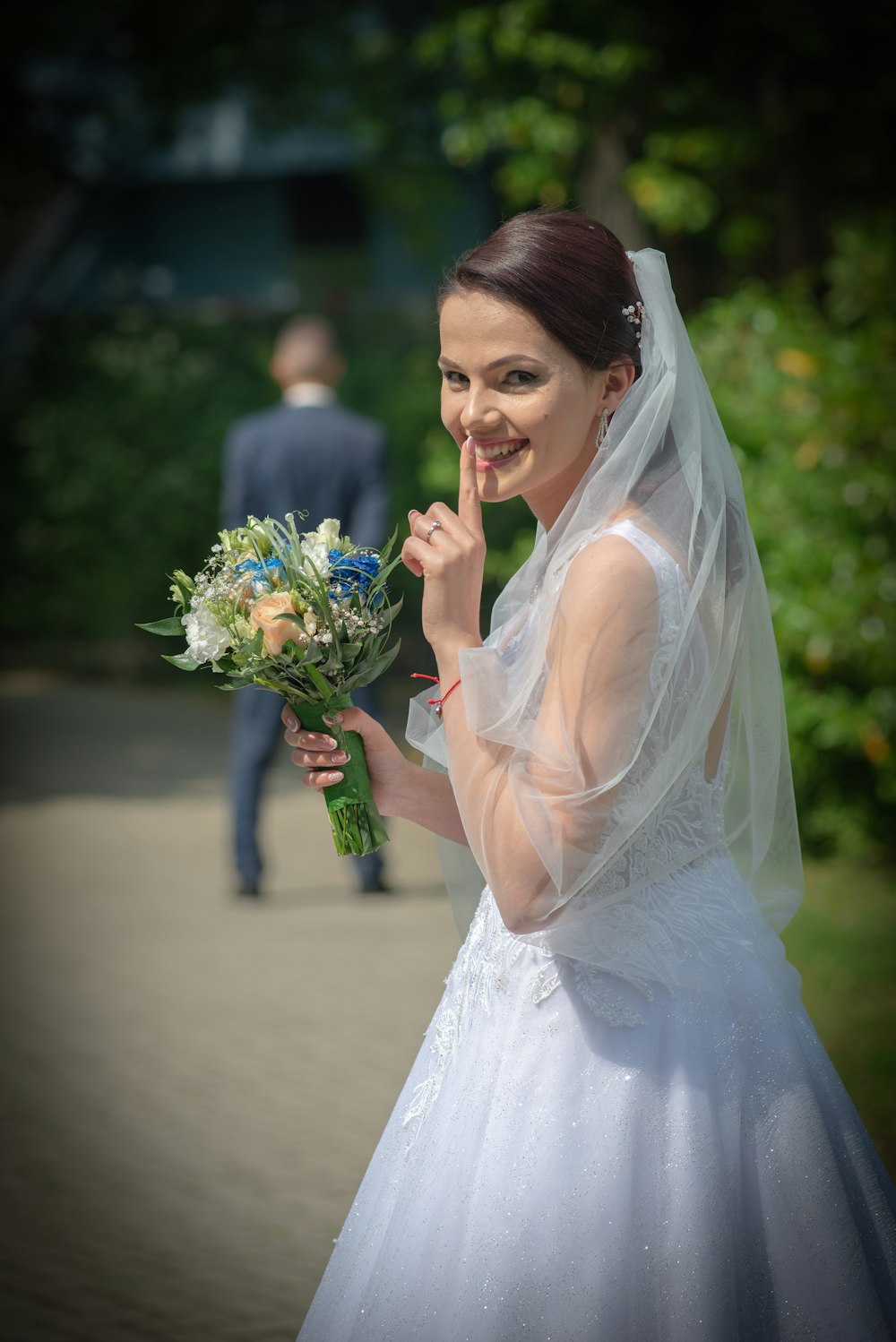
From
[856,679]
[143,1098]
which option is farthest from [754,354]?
[143,1098]

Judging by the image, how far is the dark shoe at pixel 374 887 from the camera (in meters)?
8.18

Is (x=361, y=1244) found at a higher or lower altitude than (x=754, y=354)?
lower

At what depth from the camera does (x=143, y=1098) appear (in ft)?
18.1

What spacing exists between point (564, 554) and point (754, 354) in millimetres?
6684

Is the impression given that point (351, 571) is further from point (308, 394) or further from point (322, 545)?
point (308, 394)

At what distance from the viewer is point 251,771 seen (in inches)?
316

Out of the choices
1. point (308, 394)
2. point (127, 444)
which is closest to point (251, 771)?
point (308, 394)

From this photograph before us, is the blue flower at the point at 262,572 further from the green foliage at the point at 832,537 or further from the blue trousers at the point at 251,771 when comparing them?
the green foliage at the point at 832,537

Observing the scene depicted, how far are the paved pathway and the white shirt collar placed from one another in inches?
98.8

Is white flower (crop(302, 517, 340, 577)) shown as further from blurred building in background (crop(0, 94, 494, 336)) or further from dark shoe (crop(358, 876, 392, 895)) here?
blurred building in background (crop(0, 94, 494, 336))

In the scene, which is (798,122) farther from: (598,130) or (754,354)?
(754,354)

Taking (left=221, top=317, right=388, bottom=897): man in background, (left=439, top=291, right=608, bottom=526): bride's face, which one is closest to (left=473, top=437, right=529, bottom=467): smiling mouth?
(left=439, top=291, right=608, bottom=526): bride's face

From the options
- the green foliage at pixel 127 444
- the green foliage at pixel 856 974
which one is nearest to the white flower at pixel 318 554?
the green foliage at pixel 856 974

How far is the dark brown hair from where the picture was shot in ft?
7.96
